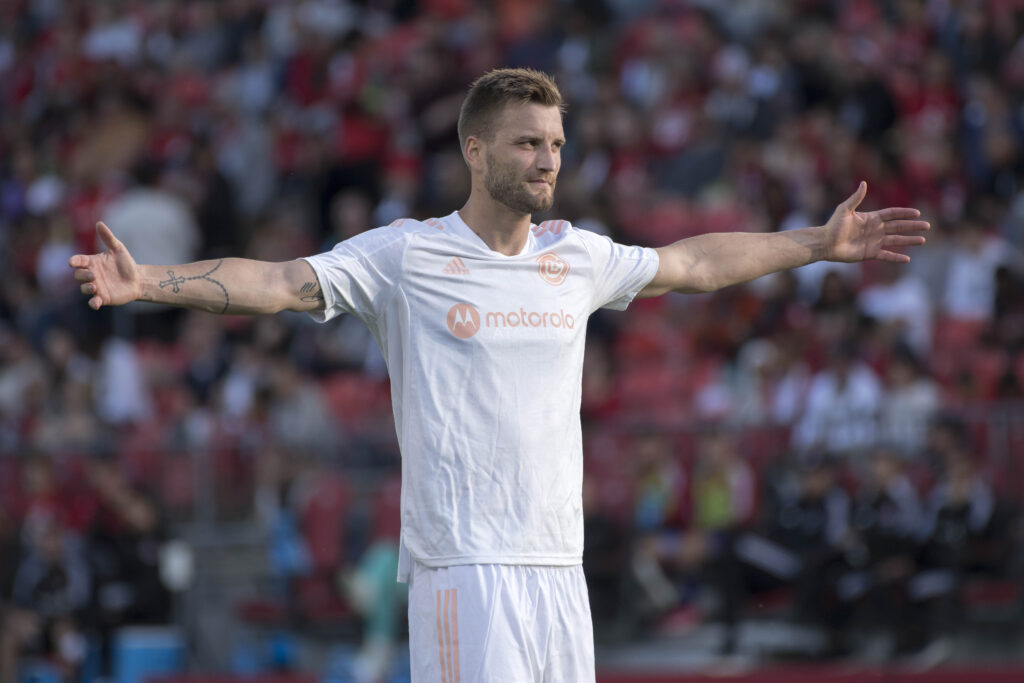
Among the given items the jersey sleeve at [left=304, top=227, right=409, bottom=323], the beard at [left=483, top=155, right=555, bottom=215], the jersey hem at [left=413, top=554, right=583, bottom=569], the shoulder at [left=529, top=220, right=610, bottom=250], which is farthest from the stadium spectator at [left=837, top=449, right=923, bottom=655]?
the jersey sleeve at [left=304, top=227, right=409, bottom=323]

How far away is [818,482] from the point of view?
10.8 m

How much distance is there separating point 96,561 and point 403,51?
7029mm

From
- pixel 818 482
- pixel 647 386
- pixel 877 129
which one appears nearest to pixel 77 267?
pixel 818 482

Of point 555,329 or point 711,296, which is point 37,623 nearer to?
point 711,296

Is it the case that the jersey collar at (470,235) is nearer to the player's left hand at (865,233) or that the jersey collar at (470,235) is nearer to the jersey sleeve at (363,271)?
the jersey sleeve at (363,271)

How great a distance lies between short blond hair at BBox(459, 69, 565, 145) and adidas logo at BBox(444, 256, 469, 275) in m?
0.43

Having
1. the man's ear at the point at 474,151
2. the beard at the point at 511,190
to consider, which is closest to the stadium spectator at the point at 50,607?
the man's ear at the point at 474,151

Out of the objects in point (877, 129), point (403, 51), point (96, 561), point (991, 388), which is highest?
point (403, 51)

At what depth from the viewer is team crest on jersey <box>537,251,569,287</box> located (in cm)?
543

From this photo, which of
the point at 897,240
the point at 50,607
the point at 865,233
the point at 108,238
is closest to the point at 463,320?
the point at 108,238

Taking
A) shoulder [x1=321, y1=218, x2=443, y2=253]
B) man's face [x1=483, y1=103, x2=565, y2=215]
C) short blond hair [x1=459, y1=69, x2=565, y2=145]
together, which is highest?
short blond hair [x1=459, y1=69, x2=565, y2=145]

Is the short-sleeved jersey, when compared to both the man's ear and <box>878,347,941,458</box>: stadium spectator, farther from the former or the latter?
<box>878,347,941,458</box>: stadium spectator

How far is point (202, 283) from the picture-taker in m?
5.06

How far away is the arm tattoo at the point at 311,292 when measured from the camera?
522cm
